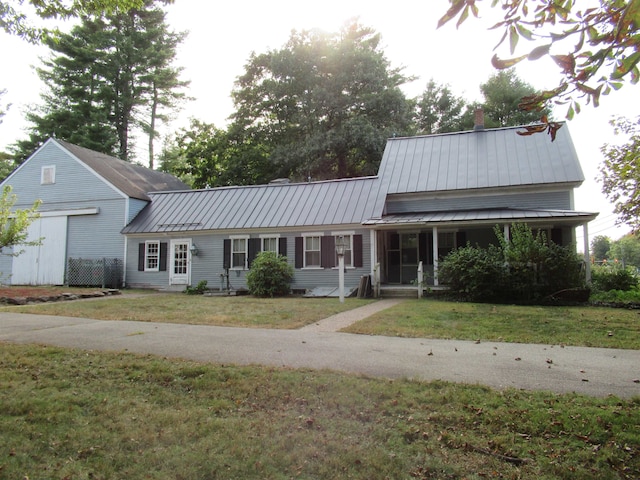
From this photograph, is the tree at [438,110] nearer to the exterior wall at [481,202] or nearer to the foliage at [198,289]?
the exterior wall at [481,202]

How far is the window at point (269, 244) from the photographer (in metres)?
20.3

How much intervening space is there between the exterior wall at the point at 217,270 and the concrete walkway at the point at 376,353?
387 inches

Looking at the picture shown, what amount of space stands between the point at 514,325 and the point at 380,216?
9.85 meters

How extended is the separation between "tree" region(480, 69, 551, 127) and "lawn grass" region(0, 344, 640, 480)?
37.5 metres

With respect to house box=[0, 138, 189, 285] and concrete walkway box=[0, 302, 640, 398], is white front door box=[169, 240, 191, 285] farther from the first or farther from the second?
concrete walkway box=[0, 302, 640, 398]

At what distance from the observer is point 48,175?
2423 cm

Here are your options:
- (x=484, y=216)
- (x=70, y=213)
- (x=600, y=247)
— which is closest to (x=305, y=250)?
(x=484, y=216)

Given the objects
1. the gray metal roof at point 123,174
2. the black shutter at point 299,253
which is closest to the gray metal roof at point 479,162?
the black shutter at point 299,253

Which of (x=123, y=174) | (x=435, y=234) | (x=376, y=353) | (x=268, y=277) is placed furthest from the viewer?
(x=123, y=174)

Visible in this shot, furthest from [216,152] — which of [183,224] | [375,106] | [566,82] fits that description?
[566,82]

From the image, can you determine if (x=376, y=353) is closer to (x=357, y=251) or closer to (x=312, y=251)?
(x=357, y=251)

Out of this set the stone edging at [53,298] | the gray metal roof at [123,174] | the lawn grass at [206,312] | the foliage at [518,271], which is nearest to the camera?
the lawn grass at [206,312]

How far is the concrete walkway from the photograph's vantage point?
536cm

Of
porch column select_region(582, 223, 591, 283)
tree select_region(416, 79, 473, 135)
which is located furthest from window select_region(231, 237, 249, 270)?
tree select_region(416, 79, 473, 135)
